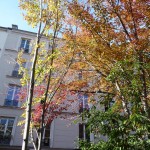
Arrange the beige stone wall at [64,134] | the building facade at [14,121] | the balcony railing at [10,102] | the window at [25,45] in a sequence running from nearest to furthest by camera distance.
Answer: the building facade at [14,121] → the beige stone wall at [64,134] → the balcony railing at [10,102] → the window at [25,45]

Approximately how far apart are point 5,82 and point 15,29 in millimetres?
6793

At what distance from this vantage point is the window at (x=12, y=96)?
17.8 meters

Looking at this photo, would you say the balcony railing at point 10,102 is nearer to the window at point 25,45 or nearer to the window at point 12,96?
the window at point 12,96

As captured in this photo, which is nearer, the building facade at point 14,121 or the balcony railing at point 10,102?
the building facade at point 14,121

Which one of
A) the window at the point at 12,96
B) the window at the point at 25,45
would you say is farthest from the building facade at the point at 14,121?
the window at the point at 25,45

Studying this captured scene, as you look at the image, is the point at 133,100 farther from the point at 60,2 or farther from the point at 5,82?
the point at 5,82

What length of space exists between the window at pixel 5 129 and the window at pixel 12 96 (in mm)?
1412

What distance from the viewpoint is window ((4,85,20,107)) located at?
1775 centimetres

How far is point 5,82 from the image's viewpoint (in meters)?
18.9

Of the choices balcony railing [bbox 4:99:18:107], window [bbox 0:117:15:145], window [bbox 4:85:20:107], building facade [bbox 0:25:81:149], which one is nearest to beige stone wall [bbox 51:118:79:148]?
building facade [bbox 0:25:81:149]

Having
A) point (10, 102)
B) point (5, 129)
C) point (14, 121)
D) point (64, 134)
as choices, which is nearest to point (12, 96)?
point (10, 102)

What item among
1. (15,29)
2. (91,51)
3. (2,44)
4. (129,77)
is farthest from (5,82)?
(129,77)

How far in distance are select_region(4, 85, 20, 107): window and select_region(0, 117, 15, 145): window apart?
4.63ft

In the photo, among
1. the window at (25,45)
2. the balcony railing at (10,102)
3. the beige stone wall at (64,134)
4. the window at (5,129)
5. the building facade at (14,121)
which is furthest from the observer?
the window at (25,45)
